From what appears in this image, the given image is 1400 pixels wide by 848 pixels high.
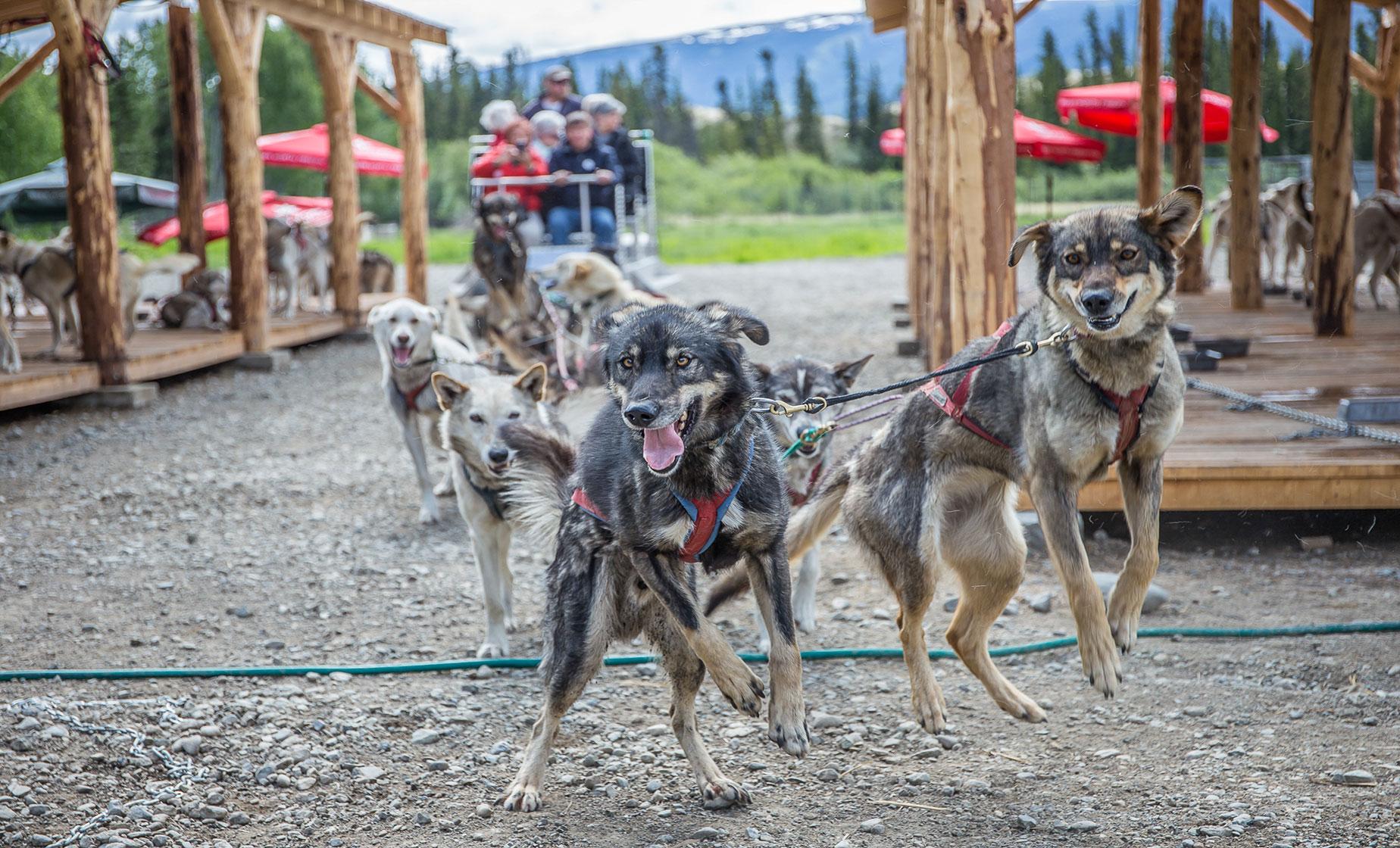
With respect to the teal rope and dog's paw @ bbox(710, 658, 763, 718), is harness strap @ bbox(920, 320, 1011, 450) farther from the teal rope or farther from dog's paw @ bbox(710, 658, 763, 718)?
the teal rope

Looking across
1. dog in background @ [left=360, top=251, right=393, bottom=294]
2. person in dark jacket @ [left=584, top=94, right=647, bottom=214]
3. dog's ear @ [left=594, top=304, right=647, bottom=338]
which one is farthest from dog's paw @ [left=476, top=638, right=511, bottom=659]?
dog in background @ [left=360, top=251, right=393, bottom=294]

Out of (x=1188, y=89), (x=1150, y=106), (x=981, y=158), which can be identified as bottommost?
(x=981, y=158)

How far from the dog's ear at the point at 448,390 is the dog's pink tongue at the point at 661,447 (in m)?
2.11

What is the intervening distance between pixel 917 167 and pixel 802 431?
760cm

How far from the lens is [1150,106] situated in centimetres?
1223

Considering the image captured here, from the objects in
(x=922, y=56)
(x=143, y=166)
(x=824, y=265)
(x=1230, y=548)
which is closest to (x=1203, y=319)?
(x=922, y=56)

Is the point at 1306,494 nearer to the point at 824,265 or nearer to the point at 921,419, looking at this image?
the point at 921,419

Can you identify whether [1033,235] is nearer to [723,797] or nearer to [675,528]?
[675,528]

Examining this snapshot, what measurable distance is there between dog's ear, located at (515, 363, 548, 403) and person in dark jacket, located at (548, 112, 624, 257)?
25.2 feet

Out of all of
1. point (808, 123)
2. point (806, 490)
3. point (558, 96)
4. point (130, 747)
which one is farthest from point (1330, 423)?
point (808, 123)

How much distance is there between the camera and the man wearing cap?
14.7m

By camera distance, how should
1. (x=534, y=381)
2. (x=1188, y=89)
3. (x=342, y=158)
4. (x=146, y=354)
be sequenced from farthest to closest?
(x=342, y=158) < (x=1188, y=89) < (x=146, y=354) < (x=534, y=381)

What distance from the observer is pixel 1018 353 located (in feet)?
11.2

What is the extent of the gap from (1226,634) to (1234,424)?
78.4 inches
